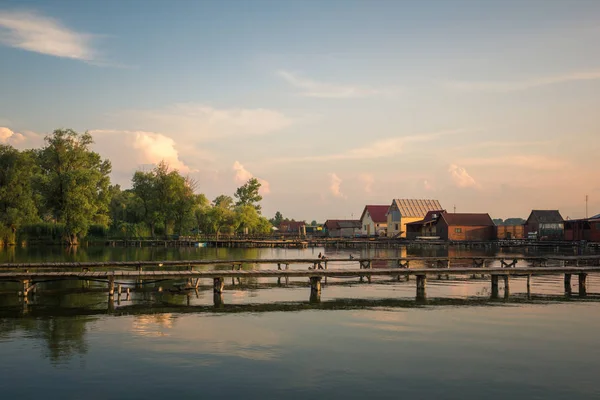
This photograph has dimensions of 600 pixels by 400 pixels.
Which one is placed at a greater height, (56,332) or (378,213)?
(378,213)

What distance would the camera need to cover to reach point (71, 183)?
78750 mm

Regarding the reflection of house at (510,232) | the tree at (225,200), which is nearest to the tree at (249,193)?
the tree at (225,200)

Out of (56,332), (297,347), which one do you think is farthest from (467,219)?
(56,332)

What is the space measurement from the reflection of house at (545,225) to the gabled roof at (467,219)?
7598 mm

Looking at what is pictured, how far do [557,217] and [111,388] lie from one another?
96085 millimetres

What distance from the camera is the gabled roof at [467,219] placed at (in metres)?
96.1

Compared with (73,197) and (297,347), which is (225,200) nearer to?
(73,197)

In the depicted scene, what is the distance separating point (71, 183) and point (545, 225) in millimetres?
80743

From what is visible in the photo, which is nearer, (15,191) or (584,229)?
(15,191)

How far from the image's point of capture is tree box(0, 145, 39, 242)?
7719cm

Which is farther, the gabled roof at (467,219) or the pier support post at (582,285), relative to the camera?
the gabled roof at (467,219)

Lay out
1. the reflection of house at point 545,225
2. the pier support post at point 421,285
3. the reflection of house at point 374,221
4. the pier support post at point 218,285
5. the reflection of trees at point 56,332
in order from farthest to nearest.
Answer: the reflection of house at point 374,221, the reflection of house at point 545,225, the pier support post at point 421,285, the pier support post at point 218,285, the reflection of trees at point 56,332

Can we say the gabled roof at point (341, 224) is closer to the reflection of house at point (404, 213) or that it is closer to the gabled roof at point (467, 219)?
the reflection of house at point (404, 213)

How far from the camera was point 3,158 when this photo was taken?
80.1 m
